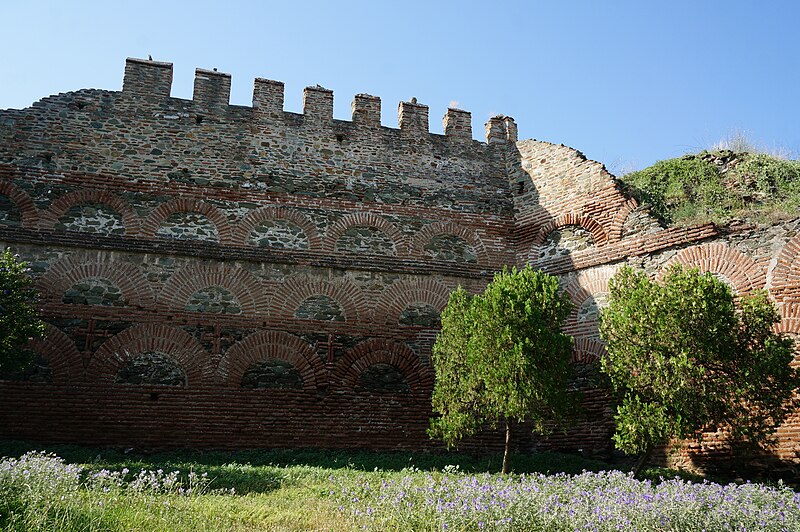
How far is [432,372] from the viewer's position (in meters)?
11.9

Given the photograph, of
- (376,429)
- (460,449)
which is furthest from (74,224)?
(460,449)

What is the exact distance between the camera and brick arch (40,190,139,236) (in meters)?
11.5

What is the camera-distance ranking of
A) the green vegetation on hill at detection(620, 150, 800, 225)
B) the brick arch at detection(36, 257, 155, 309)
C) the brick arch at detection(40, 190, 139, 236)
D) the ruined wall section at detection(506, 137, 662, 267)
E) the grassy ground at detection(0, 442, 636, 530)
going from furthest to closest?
the ruined wall section at detection(506, 137, 662, 267), the brick arch at detection(40, 190, 139, 236), the green vegetation on hill at detection(620, 150, 800, 225), the brick arch at detection(36, 257, 155, 309), the grassy ground at detection(0, 442, 636, 530)

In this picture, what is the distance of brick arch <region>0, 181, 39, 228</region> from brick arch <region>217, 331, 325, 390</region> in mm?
4133

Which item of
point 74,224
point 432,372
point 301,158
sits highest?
point 301,158

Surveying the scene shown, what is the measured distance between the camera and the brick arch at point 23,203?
11344mm

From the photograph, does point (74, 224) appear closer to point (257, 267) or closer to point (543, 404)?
point (257, 267)

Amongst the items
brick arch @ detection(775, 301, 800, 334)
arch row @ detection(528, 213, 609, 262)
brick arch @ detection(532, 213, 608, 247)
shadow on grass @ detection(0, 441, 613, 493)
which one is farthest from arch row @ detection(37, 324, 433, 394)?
brick arch @ detection(775, 301, 800, 334)

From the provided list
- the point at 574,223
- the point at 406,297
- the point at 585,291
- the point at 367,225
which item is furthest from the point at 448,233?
the point at 585,291

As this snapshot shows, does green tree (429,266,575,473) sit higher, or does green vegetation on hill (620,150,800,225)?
green vegetation on hill (620,150,800,225)

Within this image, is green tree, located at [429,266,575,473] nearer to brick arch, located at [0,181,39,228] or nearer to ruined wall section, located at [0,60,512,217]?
ruined wall section, located at [0,60,512,217]

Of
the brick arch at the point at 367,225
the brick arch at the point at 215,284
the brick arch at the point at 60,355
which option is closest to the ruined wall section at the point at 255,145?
the brick arch at the point at 367,225

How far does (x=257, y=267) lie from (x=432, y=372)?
3.70m

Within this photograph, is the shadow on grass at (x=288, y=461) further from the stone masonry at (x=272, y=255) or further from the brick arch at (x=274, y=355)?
the brick arch at (x=274, y=355)
